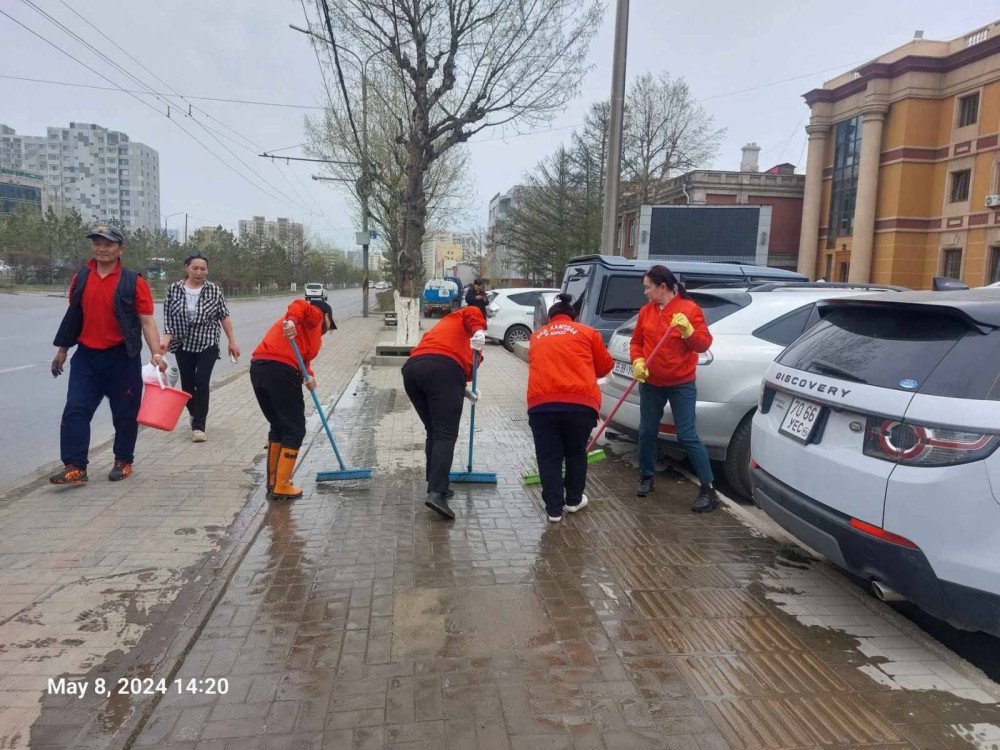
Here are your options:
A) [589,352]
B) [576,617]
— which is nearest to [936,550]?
[576,617]

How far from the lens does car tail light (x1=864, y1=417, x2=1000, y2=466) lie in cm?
261

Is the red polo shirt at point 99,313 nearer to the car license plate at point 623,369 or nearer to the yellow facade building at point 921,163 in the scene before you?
the car license plate at point 623,369

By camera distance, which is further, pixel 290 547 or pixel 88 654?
pixel 290 547

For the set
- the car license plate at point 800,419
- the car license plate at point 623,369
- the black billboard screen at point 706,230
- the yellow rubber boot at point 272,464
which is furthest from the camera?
the black billboard screen at point 706,230

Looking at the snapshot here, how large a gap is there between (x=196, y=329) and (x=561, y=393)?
409 cm

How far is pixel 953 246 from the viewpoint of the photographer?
30.8m

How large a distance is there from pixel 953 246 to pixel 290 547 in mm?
34905

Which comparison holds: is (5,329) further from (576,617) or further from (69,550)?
(576,617)

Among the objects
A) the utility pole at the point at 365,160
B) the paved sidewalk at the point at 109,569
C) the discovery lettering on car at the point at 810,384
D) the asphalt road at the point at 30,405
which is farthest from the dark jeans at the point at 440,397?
the utility pole at the point at 365,160

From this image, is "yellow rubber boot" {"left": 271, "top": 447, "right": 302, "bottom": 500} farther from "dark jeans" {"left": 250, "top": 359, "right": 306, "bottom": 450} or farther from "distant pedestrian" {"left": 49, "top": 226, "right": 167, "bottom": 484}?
"distant pedestrian" {"left": 49, "top": 226, "right": 167, "bottom": 484}

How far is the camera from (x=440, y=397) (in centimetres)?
468

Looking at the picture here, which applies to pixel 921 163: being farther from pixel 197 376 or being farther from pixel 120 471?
pixel 120 471

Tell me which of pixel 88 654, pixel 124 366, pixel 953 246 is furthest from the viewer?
pixel 953 246

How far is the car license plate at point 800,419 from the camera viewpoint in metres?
3.40
